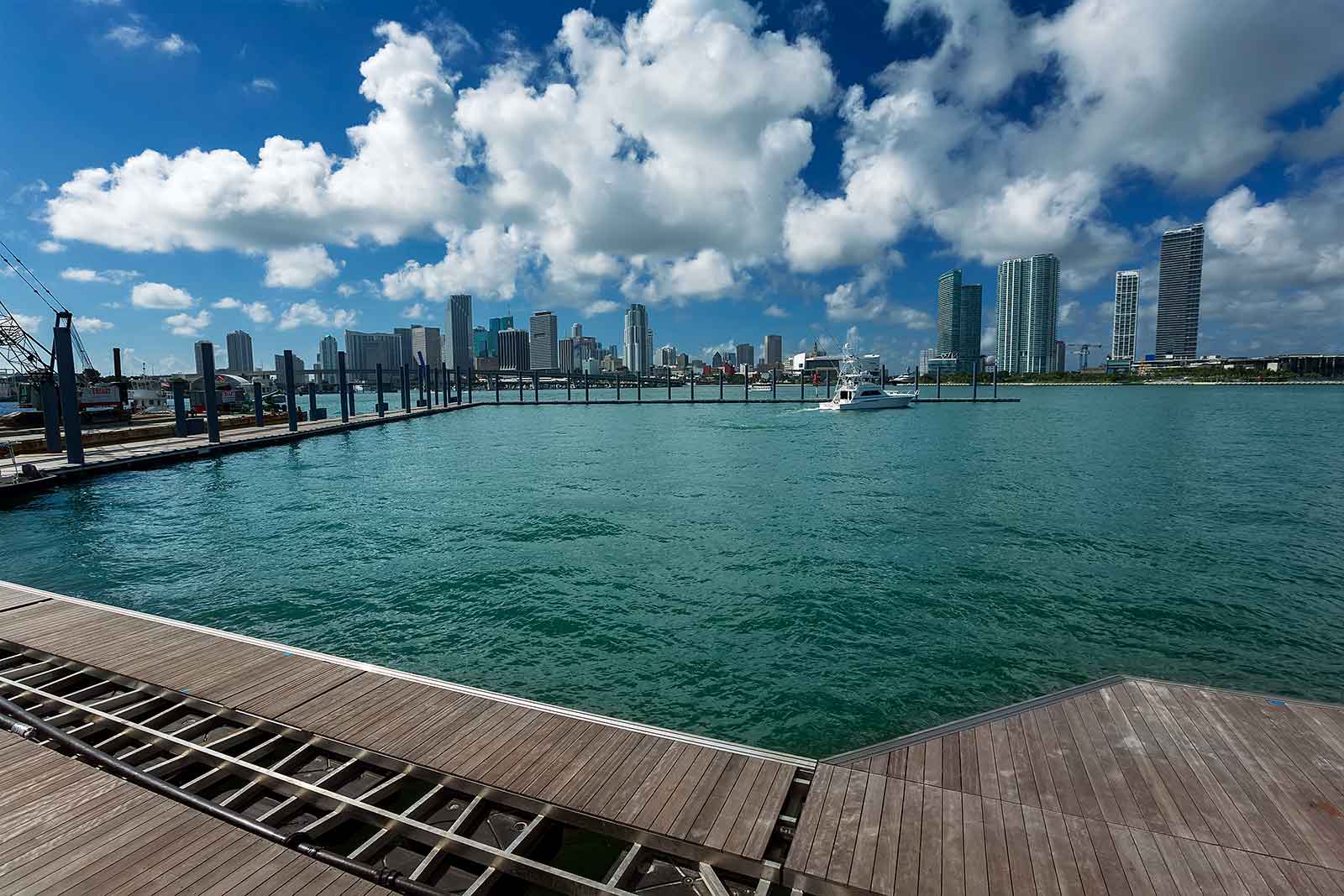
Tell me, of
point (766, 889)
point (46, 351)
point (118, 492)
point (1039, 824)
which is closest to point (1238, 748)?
point (1039, 824)

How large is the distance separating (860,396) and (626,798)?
3422 inches

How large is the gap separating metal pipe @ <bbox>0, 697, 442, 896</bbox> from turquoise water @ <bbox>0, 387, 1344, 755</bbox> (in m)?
4.56

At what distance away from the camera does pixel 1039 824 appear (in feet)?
15.6

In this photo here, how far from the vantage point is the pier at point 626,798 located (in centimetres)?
429

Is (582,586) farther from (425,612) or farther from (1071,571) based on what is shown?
(1071,571)

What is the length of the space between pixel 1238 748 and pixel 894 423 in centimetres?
6412

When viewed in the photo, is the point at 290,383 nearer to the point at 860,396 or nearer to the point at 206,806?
the point at 206,806

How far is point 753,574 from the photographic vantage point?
589 inches

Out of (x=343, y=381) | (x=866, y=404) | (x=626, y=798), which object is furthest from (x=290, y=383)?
(x=866, y=404)

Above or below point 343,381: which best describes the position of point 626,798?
below

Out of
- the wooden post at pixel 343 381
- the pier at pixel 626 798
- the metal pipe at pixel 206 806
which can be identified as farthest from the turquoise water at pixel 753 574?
the wooden post at pixel 343 381

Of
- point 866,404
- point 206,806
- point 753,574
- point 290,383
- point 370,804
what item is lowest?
point 753,574

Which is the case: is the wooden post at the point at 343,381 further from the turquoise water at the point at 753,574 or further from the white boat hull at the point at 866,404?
the white boat hull at the point at 866,404

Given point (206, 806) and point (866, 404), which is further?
point (866, 404)
